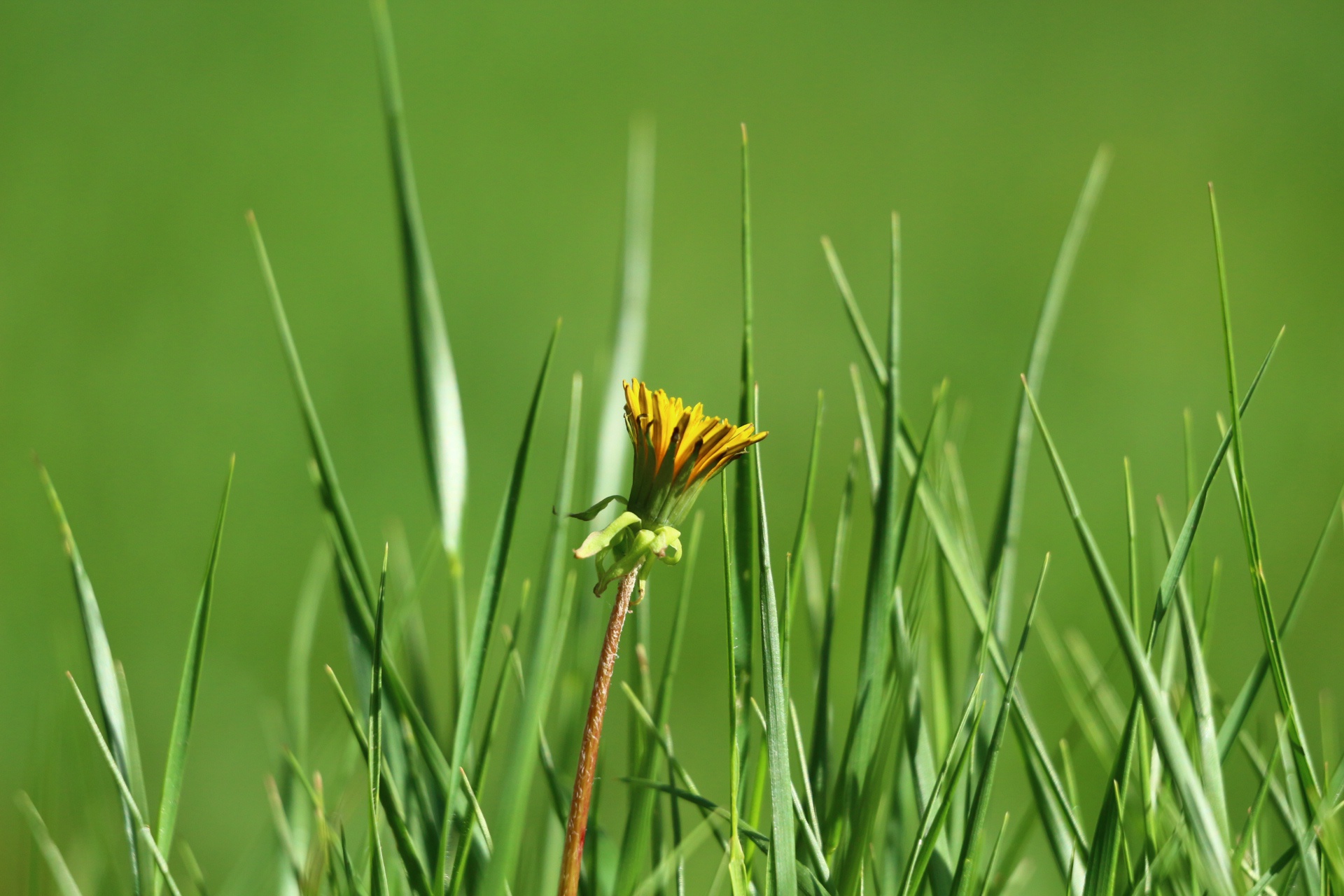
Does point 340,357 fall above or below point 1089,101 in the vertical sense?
below

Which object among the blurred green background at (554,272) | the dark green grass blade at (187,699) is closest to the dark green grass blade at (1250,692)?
the dark green grass blade at (187,699)

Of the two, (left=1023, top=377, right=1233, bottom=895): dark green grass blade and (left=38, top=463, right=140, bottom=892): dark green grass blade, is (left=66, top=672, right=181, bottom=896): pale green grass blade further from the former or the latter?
(left=1023, top=377, right=1233, bottom=895): dark green grass blade

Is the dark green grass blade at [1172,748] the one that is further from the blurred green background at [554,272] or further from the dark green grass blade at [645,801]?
the blurred green background at [554,272]

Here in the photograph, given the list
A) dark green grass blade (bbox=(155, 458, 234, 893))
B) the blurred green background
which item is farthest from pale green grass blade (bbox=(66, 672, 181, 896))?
the blurred green background

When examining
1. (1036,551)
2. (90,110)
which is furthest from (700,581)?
(90,110)

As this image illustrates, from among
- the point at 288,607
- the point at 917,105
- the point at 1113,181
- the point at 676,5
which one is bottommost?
the point at 288,607

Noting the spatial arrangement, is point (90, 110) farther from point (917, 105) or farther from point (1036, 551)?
point (1036, 551)

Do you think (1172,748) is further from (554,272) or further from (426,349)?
(554,272)
